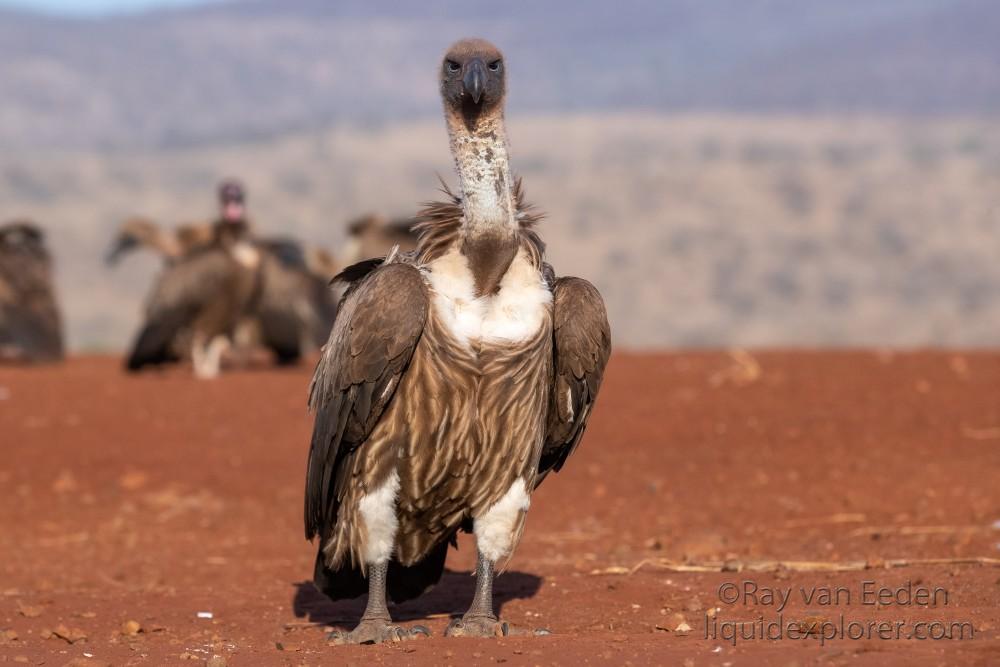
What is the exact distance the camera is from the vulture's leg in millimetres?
6512

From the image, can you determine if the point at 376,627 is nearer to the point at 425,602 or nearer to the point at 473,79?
the point at 425,602

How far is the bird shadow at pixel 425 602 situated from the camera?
24.3ft

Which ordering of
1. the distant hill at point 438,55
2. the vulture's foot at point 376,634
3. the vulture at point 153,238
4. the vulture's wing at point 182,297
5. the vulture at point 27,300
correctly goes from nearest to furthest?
1. the vulture's foot at point 376,634
2. the vulture's wing at point 182,297
3. the vulture at point 153,238
4. the vulture at point 27,300
5. the distant hill at point 438,55

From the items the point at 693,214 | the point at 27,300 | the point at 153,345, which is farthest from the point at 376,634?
the point at 693,214

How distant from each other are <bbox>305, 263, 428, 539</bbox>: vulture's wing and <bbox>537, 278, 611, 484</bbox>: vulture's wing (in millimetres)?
605

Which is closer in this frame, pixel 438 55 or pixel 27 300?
pixel 27 300

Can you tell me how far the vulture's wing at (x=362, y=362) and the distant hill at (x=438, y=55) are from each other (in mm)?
84796

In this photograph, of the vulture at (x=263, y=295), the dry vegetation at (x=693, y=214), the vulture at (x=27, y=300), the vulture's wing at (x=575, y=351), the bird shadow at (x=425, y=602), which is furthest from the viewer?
the dry vegetation at (x=693, y=214)

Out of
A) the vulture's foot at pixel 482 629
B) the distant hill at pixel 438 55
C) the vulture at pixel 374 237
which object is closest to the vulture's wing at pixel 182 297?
the vulture at pixel 374 237

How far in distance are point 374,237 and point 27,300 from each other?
406 cm

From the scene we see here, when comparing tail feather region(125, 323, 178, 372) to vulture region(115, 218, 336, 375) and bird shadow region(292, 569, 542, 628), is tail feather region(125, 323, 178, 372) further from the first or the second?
bird shadow region(292, 569, 542, 628)

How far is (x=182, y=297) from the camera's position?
56.3 feet

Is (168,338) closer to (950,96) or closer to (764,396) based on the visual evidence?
(764,396)

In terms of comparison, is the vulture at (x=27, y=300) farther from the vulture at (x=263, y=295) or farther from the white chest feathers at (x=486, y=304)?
the white chest feathers at (x=486, y=304)
